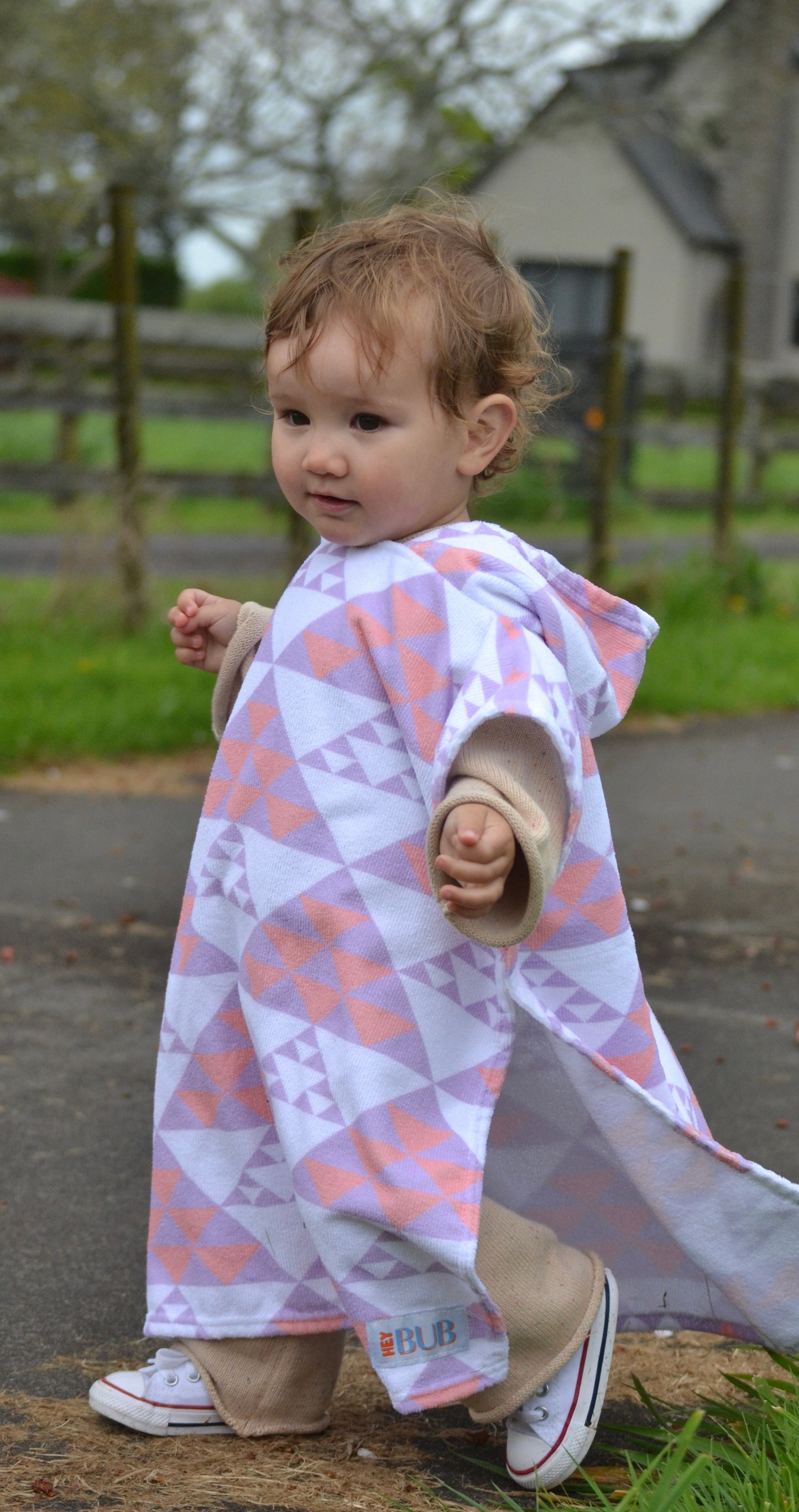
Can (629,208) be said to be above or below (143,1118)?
above

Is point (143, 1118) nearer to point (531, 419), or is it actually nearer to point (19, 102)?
point (531, 419)

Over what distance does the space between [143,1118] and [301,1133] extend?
135cm

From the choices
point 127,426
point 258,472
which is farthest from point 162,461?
point 127,426

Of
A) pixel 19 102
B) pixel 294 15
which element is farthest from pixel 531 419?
pixel 19 102

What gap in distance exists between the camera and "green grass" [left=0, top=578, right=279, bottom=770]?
5891mm

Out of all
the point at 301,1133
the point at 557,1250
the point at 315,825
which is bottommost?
the point at 557,1250

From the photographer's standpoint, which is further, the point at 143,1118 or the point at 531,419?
the point at 143,1118

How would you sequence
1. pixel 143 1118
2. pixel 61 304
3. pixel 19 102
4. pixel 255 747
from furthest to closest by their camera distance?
pixel 19 102 → pixel 61 304 → pixel 143 1118 → pixel 255 747

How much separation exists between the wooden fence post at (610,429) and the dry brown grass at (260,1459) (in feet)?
21.6

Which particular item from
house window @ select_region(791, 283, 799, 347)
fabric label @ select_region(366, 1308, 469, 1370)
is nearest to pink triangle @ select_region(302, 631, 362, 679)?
fabric label @ select_region(366, 1308, 469, 1370)

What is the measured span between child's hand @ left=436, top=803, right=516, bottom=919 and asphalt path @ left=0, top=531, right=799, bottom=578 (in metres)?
5.34

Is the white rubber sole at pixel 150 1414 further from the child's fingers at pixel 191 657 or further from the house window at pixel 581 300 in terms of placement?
the house window at pixel 581 300

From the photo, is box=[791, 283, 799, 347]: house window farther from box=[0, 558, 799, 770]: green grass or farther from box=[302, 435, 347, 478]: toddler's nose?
box=[302, 435, 347, 478]: toddler's nose

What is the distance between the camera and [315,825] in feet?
6.32
